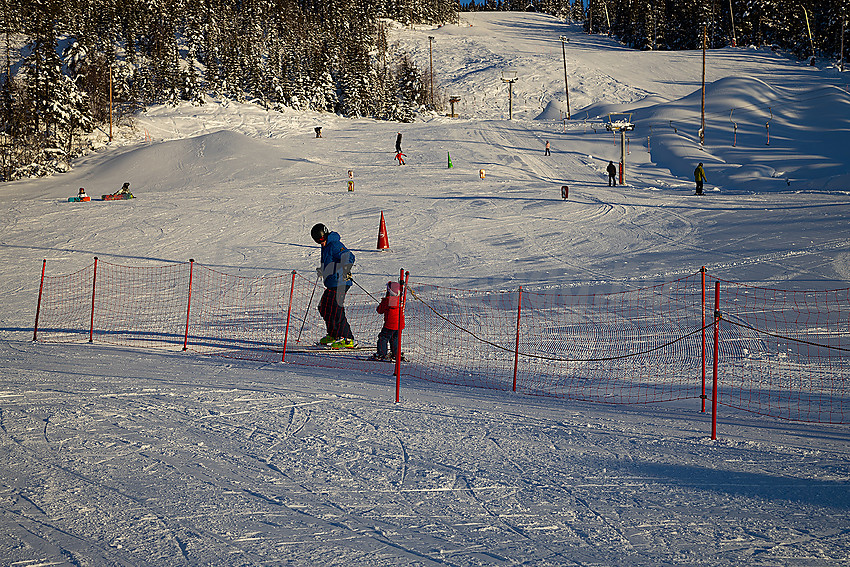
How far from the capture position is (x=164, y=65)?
5700 centimetres

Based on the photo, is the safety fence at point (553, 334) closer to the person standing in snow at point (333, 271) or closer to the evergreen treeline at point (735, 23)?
the person standing in snow at point (333, 271)

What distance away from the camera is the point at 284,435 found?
5.88m

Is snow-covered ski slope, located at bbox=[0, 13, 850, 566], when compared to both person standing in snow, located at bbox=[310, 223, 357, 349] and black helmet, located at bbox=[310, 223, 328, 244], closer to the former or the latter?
person standing in snow, located at bbox=[310, 223, 357, 349]

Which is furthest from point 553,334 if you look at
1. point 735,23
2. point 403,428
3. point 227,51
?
point 735,23

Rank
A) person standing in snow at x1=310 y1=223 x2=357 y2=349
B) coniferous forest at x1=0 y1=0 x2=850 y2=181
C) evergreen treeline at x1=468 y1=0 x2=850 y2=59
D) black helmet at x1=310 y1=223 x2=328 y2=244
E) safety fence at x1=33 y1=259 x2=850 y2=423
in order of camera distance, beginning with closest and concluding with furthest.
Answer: safety fence at x1=33 y1=259 x2=850 y2=423 → black helmet at x1=310 y1=223 x2=328 y2=244 → person standing in snow at x1=310 y1=223 x2=357 y2=349 → coniferous forest at x1=0 y1=0 x2=850 y2=181 → evergreen treeline at x1=468 y1=0 x2=850 y2=59

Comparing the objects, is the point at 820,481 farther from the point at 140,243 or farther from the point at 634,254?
the point at 140,243

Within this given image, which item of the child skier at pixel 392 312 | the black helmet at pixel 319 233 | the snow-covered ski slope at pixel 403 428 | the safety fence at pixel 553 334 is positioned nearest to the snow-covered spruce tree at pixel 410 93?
the snow-covered ski slope at pixel 403 428

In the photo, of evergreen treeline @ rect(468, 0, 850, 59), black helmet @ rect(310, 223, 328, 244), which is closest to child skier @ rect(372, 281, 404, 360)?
black helmet @ rect(310, 223, 328, 244)

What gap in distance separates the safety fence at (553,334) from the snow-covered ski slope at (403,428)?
0.78m

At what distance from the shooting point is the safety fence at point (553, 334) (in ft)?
27.1

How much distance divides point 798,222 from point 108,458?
17349 mm

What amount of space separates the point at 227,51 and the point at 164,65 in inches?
295

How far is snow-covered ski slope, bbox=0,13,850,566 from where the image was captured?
383 centimetres

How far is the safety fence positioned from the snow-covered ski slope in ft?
2.56
